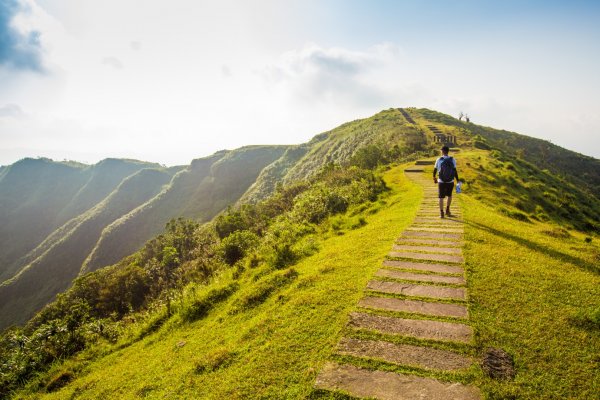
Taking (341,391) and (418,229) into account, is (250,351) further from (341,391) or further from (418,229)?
(418,229)

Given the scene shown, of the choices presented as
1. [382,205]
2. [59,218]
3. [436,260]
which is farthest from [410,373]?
[59,218]

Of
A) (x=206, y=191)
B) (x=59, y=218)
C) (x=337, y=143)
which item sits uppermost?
(x=337, y=143)

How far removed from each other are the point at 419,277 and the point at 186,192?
467 ft

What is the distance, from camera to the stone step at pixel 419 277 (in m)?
5.96

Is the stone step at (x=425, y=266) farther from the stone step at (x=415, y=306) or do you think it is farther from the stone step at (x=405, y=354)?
the stone step at (x=405, y=354)

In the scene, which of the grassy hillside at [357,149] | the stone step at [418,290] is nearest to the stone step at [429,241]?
the stone step at [418,290]

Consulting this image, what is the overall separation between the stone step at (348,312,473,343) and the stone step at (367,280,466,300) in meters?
0.83

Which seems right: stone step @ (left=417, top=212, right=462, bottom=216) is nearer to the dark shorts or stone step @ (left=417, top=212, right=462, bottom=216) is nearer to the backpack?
the dark shorts

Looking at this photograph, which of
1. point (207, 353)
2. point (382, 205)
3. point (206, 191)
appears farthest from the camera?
point (206, 191)

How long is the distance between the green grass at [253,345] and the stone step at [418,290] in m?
0.34

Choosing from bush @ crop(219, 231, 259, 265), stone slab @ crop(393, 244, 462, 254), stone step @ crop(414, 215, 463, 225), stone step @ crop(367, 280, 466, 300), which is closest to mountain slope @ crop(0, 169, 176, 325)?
bush @ crop(219, 231, 259, 265)

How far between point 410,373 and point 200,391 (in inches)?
110

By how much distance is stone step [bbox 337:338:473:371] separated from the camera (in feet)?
12.7

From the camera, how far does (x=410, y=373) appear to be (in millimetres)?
3768
